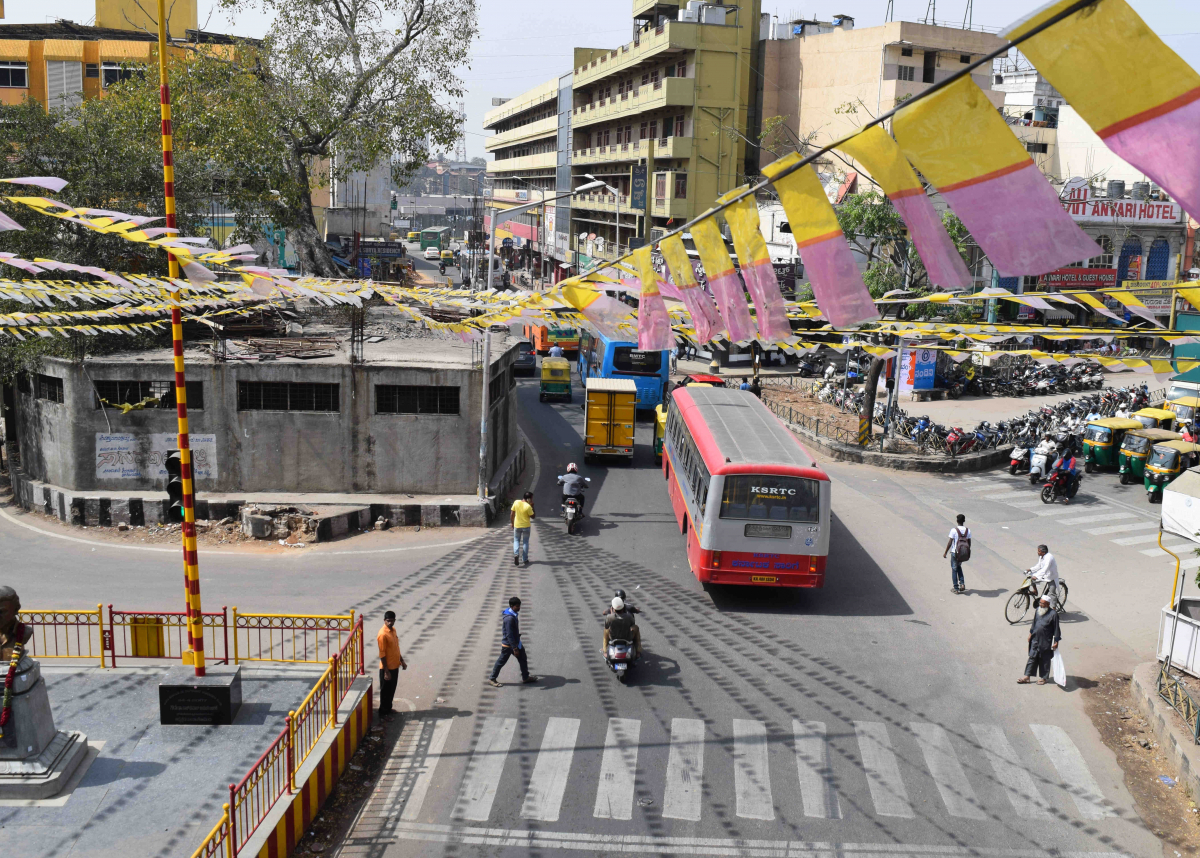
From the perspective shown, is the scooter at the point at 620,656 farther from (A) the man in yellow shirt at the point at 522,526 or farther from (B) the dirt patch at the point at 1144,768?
(B) the dirt patch at the point at 1144,768

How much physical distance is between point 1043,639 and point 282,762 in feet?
31.9

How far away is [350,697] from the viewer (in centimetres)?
1029

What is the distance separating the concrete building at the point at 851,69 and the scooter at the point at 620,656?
2837 cm

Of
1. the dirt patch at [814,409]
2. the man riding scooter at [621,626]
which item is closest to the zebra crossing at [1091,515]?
the dirt patch at [814,409]

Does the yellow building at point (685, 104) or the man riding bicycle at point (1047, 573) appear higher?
the yellow building at point (685, 104)

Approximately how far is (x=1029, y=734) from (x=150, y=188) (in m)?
22.3

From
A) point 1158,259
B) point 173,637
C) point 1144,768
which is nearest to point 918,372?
point 1158,259

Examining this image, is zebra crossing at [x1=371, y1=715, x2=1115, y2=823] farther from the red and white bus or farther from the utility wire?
the utility wire

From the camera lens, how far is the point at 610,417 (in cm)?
2475

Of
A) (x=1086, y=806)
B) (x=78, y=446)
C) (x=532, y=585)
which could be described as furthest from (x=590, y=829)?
(x=78, y=446)

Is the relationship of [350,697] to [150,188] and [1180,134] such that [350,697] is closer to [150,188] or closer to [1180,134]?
[1180,134]

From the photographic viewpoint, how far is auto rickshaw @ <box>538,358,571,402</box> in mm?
35062

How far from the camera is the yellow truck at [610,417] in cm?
2442

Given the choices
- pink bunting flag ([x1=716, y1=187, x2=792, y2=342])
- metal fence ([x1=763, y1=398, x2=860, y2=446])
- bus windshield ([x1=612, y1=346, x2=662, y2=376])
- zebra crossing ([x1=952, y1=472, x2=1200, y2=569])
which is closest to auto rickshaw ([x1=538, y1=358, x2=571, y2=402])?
bus windshield ([x1=612, y1=346, x2=662, y2=376])
